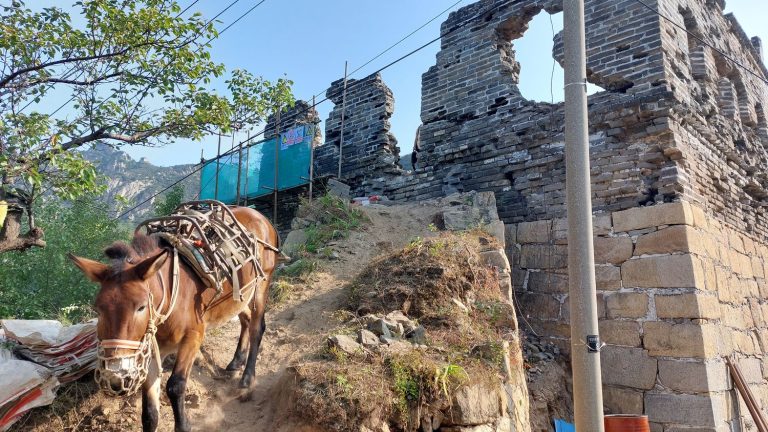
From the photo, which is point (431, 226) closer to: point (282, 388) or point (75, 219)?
point (282, 388)

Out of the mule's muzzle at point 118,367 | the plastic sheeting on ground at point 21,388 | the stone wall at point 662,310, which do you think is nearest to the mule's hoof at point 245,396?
the plastic sheeting on ground at point 21,388

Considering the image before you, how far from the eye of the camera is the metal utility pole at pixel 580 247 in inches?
133

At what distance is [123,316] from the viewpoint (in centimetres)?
294

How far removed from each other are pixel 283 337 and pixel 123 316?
253 centimetres

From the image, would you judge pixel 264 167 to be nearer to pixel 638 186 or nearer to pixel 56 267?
pixel 56 267

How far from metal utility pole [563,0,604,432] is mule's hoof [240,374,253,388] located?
105 inches

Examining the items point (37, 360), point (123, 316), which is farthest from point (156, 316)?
point (37, 360)

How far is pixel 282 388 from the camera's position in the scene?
163 inches

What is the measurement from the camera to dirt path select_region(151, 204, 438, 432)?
13.2 ft

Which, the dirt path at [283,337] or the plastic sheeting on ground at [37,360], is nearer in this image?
the plastic sheeting on ground at [37,360]

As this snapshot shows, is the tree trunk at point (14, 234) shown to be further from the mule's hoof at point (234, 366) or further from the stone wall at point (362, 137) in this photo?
the stone wall at point (362, 137)

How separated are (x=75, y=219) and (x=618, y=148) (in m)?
10.5

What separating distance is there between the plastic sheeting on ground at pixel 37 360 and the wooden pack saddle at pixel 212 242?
3.11 ft

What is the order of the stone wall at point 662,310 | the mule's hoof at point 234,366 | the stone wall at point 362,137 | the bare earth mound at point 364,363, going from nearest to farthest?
1. the bare earth mound at point 364,363
2. the mule's hoof at point 234,366
3. the stone wall at point 662,310
4. the stone wall at point 362,137
